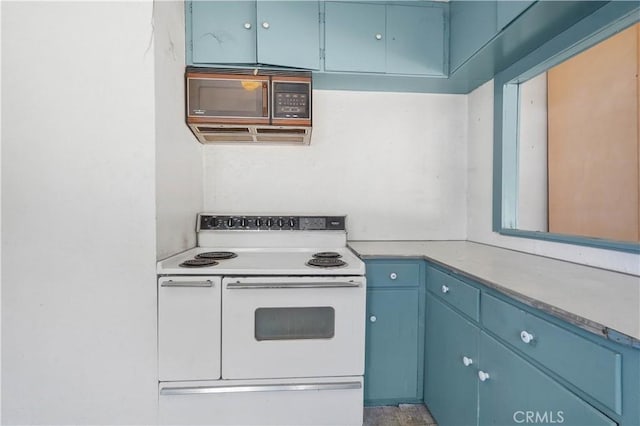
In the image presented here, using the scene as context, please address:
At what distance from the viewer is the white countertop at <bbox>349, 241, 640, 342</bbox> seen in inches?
26.0

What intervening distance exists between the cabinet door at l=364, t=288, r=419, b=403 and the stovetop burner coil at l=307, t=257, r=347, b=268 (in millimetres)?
280

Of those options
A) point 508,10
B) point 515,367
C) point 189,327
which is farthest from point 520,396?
point 508,10

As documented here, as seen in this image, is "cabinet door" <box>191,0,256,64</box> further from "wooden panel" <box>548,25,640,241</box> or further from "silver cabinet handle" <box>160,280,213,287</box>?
"wooden panel" <box>548,25,640,241</box>

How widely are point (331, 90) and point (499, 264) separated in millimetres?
1538

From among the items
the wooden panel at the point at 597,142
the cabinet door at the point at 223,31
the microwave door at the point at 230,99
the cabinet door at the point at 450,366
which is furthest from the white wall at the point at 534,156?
the cabinet door at the point at 223,31

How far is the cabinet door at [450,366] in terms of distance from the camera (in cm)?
113

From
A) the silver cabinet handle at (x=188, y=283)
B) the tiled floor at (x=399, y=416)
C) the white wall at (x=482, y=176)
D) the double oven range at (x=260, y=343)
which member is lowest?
the tiled floor at (x=399, y=416)

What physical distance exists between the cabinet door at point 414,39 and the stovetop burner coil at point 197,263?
1.54 metres

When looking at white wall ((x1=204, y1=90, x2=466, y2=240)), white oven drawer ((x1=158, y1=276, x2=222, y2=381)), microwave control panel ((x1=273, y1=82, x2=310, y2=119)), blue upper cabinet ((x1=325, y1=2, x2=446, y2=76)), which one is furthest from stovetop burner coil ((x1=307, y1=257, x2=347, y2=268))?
blue upper cabinet ((x1=325, y1=2, x2=446, y2=76))

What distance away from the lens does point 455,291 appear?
1.23m

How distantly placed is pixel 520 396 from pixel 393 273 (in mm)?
726

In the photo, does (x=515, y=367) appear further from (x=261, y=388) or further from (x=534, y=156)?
(x=534, y=156)

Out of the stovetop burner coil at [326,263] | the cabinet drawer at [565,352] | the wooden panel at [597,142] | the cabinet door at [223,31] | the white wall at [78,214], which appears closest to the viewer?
the cabinet drawer at [565,352]

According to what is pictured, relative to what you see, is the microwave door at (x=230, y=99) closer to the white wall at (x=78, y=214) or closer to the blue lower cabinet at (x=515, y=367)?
the white wall at (x=78, y=214)
